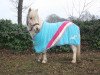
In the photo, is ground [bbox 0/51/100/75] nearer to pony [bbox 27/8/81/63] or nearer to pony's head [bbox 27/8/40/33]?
pony [bbox 27/8/81/63]

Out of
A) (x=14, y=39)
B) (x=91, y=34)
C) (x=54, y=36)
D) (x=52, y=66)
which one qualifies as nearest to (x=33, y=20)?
(x=54, y=36)

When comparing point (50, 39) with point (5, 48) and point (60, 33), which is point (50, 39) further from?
point (5, 48)

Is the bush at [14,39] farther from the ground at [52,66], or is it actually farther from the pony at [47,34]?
the pony at [47,34]

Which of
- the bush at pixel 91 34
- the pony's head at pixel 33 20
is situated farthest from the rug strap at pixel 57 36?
the bush at pixel 91 34

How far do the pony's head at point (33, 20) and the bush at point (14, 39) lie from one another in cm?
444

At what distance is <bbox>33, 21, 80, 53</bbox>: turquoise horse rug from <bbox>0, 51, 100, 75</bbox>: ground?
65cm

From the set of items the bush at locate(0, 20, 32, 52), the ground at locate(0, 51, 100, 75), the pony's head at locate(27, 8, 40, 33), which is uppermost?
the pony's head at locate(27, 8, 40, 33)

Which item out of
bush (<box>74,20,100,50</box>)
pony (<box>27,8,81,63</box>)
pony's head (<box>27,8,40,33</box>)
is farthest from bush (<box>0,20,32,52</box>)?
pony's head (<box>27,8,40,33</box>)

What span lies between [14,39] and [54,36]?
448 cm

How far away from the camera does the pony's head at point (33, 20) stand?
1222cm

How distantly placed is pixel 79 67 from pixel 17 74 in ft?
6.90

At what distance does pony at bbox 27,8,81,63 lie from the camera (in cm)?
1232

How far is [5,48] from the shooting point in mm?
16875

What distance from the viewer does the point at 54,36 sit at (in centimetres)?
1284
